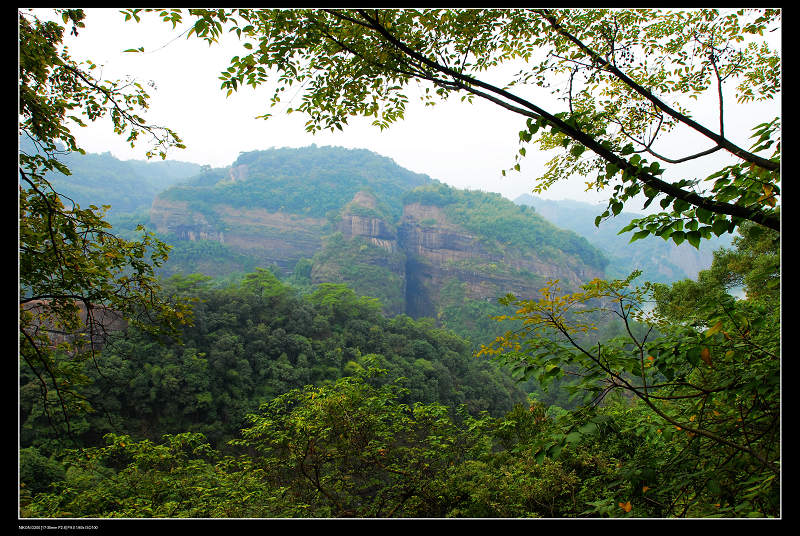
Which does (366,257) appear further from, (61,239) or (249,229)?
(61,239)

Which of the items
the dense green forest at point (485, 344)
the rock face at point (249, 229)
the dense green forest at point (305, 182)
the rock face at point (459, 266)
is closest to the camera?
the dense green forest at point (485, 344)

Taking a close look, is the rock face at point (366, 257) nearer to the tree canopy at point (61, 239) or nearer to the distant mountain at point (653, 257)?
the distant mountain at point (653, 257)

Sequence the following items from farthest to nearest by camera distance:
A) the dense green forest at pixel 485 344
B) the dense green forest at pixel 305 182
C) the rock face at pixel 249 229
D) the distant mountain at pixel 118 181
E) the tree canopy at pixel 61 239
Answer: the dense green forest at pixel 305 182 < the rock face at pixel 249 229 < the distant mountain at pixel 118 181 < the tree canopy at pixel 61 239 < the dense green forest at pixel 485 344

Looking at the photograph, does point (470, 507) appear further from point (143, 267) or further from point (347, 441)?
point (143, 267)

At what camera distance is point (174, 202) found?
55469mm

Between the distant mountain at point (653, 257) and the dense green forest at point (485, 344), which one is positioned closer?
the dense green forest at point (485, 344)

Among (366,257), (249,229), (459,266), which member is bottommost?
(459,266)

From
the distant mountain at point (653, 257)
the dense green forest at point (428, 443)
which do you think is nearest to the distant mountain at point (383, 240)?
the distant mountain at point (653, 257)

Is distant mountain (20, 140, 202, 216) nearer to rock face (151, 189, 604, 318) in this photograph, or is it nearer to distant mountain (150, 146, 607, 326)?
distant mountain (150, 146, 607, 326)

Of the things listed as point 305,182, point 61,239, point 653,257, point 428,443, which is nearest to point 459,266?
point 653,257

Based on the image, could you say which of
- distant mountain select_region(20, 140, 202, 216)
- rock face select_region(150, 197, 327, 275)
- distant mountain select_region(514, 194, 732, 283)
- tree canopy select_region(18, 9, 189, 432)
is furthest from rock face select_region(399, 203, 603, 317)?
tree canopy select_region(18, 9, 189, 432)

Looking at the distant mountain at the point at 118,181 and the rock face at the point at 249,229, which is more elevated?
the distant mountain at the point at 118,181

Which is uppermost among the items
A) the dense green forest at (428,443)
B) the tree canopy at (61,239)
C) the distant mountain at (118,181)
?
the distant mountain at (118,181)
